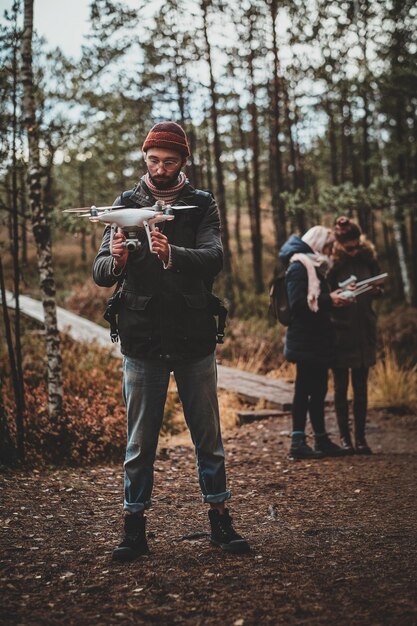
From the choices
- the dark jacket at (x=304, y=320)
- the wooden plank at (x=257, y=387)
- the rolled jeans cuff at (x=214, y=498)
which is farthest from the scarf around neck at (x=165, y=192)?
the wooden plank at (x=257, y=387)

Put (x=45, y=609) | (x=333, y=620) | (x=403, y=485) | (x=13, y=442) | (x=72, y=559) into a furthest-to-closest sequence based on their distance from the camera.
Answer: (x=13, y=442) → (x=403, y=485) → (x=72, y=559) → (x=45, y=609) → (x=333, y=620)

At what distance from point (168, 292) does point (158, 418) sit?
2.35ft

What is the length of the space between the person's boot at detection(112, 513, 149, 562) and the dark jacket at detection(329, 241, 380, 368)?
3803 millimetres

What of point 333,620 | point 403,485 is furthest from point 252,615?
point 403,485

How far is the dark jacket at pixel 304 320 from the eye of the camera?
6.68 metres

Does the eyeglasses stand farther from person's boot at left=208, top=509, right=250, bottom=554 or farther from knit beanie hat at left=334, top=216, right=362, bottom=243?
knit beanie hat at left=334, top=216, right=362, bottom=243

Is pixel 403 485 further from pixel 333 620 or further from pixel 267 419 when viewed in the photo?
pixel 267 419

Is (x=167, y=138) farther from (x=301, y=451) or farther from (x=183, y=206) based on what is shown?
(x=301, y=451)

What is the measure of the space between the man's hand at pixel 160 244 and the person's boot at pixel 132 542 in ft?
4.72

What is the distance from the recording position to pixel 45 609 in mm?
2881

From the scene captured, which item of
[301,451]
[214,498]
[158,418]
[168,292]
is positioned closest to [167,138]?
[168,292]

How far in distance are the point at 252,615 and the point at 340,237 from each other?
189 inches

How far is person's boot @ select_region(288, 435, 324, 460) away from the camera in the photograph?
6805 millimetres

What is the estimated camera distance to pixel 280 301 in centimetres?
692
